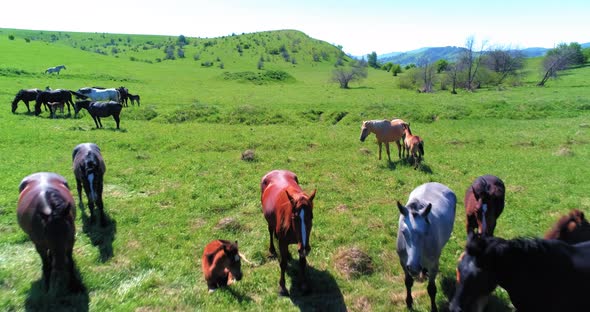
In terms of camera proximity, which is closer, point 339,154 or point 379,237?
point 379,237

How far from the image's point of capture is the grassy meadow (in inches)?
278

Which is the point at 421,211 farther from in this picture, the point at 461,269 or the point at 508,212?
the point at 508,212

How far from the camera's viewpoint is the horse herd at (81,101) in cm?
2233

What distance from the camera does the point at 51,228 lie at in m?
6.25

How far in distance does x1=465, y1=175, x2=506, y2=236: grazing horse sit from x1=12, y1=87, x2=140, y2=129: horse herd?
21.8 metres

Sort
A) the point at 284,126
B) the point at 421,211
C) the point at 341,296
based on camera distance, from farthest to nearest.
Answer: the point at 284,126
the point at 341,296
the point at 421,211

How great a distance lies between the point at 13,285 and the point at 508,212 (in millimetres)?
13269

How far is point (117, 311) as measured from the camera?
637 centimetres

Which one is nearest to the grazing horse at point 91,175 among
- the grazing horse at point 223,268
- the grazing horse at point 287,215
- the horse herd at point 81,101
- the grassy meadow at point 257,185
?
the grassy meadow at point 257,185

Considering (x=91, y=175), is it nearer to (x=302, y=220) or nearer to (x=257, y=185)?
(x=257, y=185)

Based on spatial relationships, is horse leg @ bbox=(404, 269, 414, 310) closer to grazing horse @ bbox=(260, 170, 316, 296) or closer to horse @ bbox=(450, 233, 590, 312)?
grazing horse @ bbox=(260, 170, 316, 296)

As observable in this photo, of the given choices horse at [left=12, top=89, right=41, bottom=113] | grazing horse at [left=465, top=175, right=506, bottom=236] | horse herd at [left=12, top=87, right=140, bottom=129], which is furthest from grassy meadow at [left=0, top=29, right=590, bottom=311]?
horse at [left=12, top=89, right=41, bottom=113]

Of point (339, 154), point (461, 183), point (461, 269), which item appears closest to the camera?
point (461, 269)

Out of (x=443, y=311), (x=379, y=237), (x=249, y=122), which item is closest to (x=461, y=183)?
(x=379, y=237)
